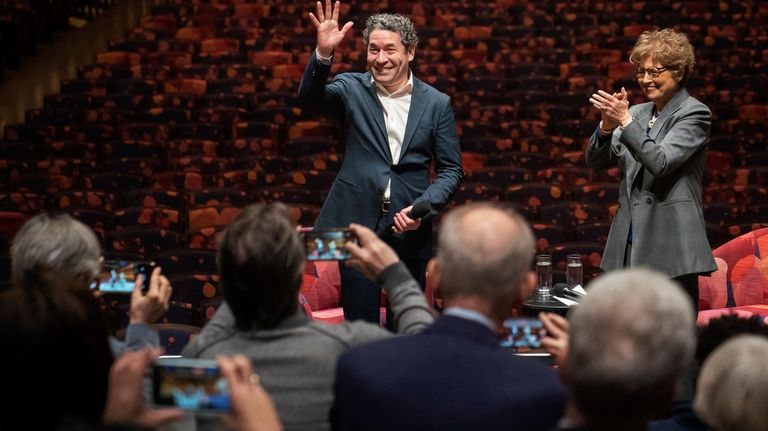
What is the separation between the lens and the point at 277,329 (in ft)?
5.22

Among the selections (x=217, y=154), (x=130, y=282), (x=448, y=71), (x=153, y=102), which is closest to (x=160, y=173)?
(x=217, y=154)

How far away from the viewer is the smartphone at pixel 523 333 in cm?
184

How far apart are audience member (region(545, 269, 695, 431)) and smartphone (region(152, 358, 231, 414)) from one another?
491mm

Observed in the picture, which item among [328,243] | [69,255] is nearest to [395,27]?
[328,243]

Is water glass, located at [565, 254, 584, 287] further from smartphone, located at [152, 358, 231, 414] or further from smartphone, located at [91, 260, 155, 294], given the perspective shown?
smartphone, located at [152, 358, 231, 414]

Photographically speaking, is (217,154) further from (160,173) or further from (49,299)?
(49,299)

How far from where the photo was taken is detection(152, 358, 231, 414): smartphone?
54.9 inches

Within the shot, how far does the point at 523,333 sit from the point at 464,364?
0.45 meters

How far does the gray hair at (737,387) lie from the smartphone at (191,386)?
666 mm

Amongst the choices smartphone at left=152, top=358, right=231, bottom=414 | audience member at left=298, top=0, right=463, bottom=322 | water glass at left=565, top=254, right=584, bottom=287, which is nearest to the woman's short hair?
audience member at left=298, top=0, right=463, bottom=322

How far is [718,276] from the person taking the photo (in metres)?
3.68

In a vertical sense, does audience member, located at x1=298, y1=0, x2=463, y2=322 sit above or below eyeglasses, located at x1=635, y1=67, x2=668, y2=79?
below

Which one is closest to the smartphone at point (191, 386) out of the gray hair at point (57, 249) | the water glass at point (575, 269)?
the gray hair at point (57, 249)

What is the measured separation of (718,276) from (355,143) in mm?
1671
